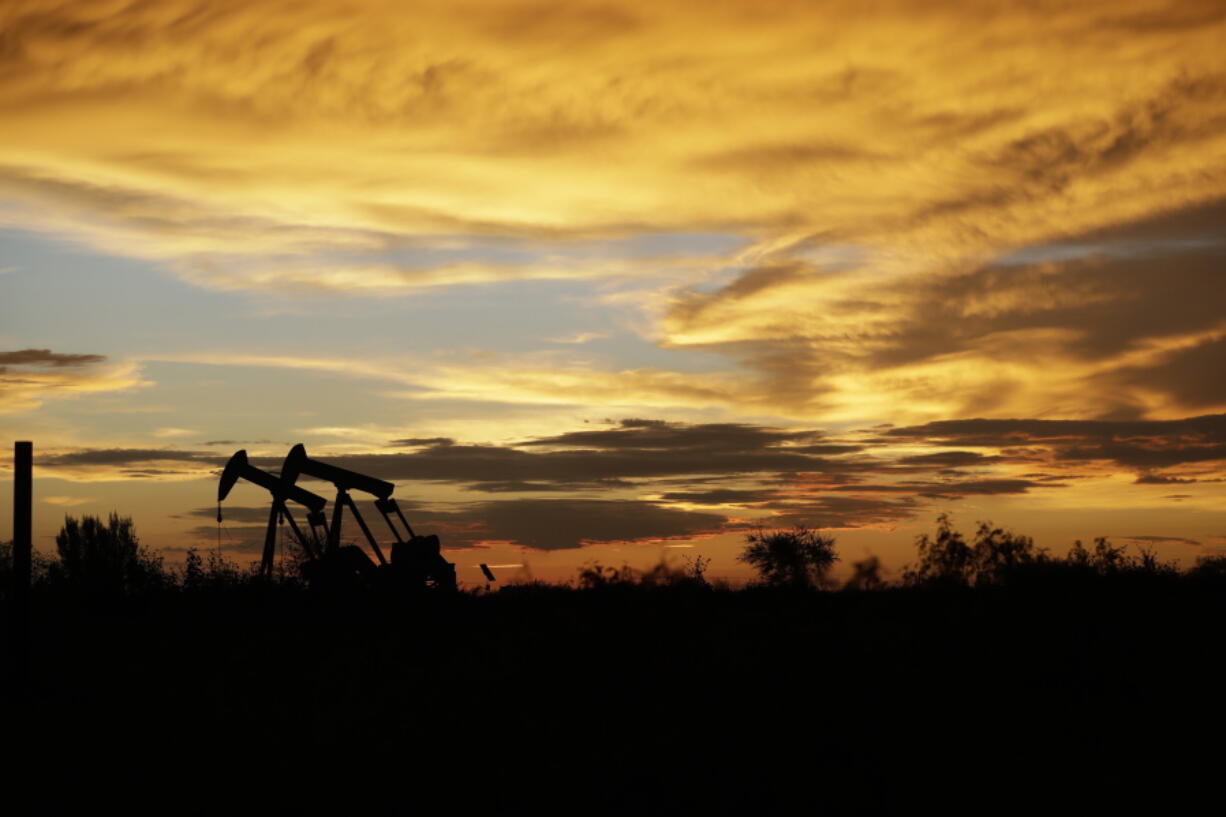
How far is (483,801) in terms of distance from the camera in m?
10.5

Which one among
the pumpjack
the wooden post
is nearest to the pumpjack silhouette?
the pumpjack

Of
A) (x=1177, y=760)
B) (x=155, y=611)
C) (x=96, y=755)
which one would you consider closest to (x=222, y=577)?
(x=155, y=611)

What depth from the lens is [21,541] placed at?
12.9 m

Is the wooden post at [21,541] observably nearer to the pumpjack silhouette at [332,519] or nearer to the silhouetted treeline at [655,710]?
the silhouetted treeline at [655,710]

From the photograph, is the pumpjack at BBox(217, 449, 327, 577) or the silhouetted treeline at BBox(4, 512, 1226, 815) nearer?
the silhouetted treeline at BBox(4, 512, 1226, 815)

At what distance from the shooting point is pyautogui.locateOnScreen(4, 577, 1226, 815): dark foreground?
10875mm

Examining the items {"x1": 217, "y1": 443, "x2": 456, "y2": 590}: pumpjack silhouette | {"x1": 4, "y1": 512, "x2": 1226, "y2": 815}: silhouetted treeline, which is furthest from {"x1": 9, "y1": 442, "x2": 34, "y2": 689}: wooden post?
{"x1": 217, "y1": 443, "x2": 456, "y2": 590}: pumpjack silhouette

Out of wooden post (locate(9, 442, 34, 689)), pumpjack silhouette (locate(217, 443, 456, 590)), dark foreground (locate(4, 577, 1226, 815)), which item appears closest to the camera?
dark foreground (locate(4, 577, 1226, 815))

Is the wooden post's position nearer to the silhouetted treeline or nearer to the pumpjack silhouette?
the silhouetted treeline

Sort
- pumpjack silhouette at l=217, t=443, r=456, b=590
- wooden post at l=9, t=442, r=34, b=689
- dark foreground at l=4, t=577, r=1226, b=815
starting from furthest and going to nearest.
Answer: pumpjack silhouette at l=217, t=443, r=456, b=590 < wooden post at l=9, t=442, r=34, b=689 < dark foreground at l=4, t=577, r=1226, b=815

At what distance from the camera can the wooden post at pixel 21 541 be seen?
12.9m

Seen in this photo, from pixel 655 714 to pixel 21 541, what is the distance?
7.44 meters

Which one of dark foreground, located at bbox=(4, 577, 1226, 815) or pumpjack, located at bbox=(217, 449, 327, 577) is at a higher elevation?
pumpjack, located at bbox=(217, 449, 327, 577)

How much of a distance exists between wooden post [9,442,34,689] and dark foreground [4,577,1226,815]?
0.92m
